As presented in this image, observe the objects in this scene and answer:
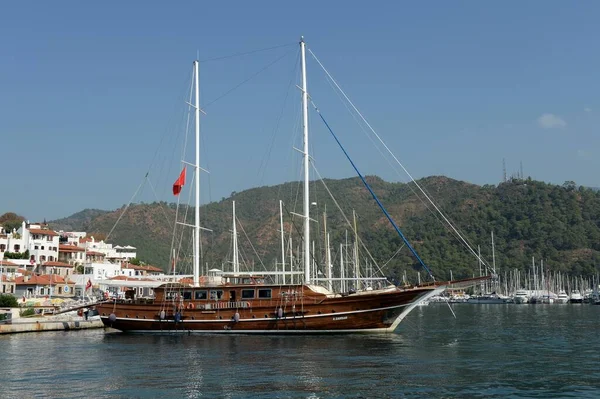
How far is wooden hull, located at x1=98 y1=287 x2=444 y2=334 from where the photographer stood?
37969mm

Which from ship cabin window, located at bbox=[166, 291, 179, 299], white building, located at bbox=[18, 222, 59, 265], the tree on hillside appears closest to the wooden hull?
ship cabin window, located at bbox=[166, 291, 179, 299]

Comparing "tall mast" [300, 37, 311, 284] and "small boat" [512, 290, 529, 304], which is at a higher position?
Result: "tall mast" [300, 37, 311, 284]

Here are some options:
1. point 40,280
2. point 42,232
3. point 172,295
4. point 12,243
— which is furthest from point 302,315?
point 12,243

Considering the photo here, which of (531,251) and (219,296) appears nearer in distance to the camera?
(219,296)

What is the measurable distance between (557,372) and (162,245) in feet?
501

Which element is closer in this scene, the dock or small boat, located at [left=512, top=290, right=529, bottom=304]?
the dock

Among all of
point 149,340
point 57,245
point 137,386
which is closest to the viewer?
point 137,386

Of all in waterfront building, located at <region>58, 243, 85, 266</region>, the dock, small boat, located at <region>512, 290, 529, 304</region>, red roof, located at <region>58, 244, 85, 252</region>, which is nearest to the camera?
the dock

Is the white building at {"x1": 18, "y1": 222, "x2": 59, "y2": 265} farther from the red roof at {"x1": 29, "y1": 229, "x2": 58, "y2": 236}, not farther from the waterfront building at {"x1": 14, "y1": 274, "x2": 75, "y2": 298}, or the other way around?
the waterfront building at {"x1": 14, "y1": 274, "x2": 75, "y2": 298}

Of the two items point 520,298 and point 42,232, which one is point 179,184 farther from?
point 520,298

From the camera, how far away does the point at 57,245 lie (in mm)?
98062

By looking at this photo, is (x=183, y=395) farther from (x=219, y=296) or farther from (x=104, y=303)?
(x=104, y=303)

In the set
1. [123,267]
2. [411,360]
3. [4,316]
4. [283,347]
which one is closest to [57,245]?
→ [123,267]

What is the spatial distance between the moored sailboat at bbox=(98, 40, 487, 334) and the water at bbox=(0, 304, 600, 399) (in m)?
1.16
